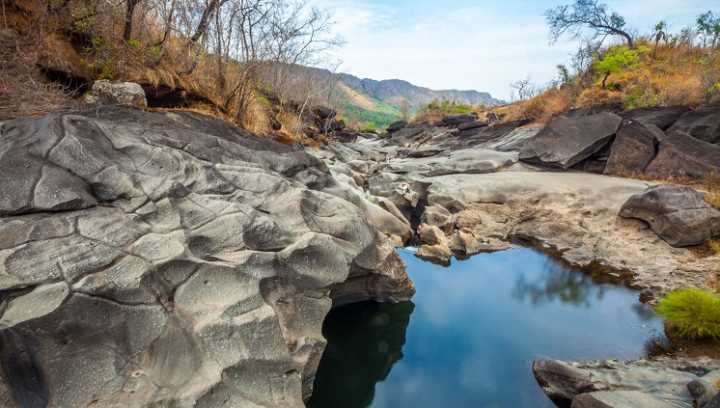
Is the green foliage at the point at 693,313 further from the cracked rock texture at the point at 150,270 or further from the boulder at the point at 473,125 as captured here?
the boulder at the point at 473,125

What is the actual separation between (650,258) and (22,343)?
9.97 m

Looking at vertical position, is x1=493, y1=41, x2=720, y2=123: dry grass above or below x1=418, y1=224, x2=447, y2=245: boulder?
above

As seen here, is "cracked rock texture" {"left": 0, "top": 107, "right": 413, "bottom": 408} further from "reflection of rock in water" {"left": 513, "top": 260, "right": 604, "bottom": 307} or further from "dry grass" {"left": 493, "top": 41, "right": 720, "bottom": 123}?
"dry grass" {"left": 493, "top": 41, "right": 720, "bottom": 123}

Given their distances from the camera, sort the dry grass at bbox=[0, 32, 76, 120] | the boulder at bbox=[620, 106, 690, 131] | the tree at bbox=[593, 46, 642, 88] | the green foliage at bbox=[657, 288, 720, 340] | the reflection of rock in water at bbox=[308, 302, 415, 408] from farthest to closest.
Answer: the tree at bbox=[593, 46, 642, 88] → the boulder at bbox=[620, 106, 690, 131] → the dry grass at bbox=[0, 32, 76, 120] → the green foliage at bbox=[657, 288, 720, 340] → the reflection of rock in water at bbox=[308, 302, 415, 408]

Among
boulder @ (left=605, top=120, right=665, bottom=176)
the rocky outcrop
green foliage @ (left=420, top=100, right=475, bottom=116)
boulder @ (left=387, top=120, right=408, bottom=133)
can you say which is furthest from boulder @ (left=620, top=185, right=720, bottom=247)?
boulder @ (left=387, top=120, right=408, bottom=133)

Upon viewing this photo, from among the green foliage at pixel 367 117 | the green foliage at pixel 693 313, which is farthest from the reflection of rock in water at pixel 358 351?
the green foliage at pixel 367 117

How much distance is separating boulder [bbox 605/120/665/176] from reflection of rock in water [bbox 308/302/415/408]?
34.2ft

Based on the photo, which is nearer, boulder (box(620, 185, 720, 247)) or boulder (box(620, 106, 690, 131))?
boulder (box(620, 185, 720, 247))

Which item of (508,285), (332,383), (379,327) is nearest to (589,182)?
(508,285)

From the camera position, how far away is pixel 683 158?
1082cm

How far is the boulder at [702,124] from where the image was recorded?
1138 centimetres

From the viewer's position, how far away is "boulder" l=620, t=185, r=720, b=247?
758 cm

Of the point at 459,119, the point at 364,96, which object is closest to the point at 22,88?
the point at 459,119

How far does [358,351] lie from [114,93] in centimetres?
616
